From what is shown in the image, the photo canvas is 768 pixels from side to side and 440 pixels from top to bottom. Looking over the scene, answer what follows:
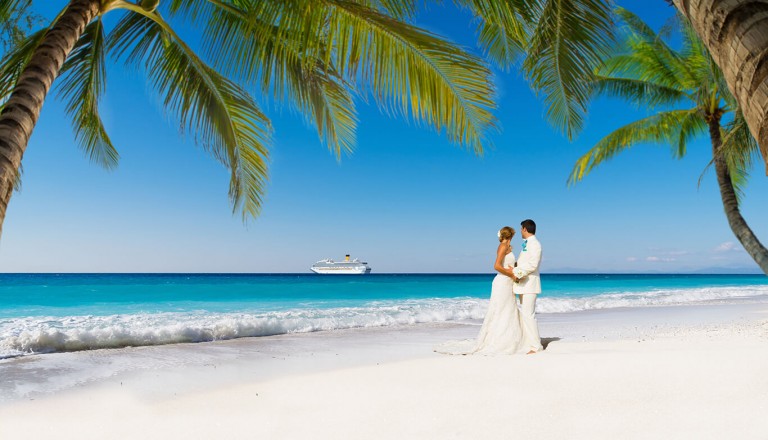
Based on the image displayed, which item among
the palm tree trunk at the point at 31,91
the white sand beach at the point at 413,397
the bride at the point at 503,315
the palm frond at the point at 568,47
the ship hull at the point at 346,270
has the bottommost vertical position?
the ship hull at the point at 346,270

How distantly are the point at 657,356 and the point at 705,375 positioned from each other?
2.81 ft

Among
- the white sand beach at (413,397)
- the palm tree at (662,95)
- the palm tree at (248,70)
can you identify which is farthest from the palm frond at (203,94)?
the palm tree at (662,95)

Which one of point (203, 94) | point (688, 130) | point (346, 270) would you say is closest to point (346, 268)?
point (346, 270)

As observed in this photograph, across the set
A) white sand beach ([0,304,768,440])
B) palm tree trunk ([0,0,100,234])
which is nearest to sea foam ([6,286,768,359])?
white sand beach ([0,304,768,440])

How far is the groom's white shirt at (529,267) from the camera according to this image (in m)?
5.88

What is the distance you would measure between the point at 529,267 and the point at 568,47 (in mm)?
2377

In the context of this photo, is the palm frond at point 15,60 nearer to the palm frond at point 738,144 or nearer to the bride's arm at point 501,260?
the bride's arm at point 501,260

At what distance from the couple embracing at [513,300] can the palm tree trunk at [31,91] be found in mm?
4525

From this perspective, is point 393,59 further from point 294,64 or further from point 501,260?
point 501,260

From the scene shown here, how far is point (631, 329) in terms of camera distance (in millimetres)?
9586

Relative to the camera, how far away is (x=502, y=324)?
6031 millimetres

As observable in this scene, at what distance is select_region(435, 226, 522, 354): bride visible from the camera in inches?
236

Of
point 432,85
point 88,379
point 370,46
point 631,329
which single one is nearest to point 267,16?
point 370,46

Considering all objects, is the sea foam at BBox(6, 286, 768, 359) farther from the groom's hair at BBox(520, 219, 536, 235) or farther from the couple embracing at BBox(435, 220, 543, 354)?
the groom's hair at BBox(520, 219, 536, 235)
